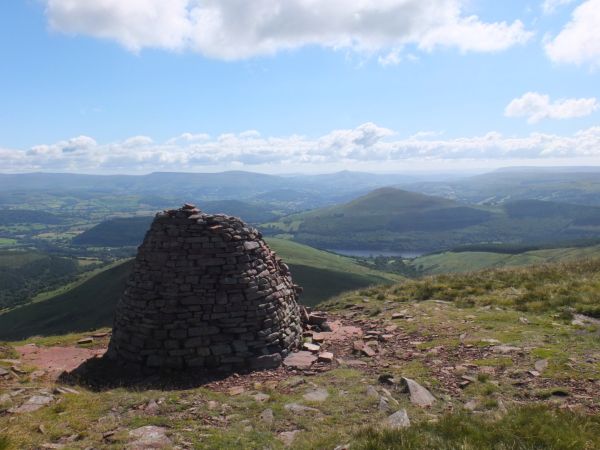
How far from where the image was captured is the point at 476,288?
76.9 ft

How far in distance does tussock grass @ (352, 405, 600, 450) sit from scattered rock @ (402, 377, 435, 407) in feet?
7.59

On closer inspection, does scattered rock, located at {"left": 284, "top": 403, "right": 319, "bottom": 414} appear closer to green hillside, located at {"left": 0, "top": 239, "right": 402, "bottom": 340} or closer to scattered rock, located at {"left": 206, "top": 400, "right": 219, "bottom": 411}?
scattered rock, located at {"left": 206, "top": 400, "right": 219, "bottom": 411}

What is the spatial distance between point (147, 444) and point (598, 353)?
1268cm

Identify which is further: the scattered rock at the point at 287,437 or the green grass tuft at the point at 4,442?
the scattered rock at the point at 287,437

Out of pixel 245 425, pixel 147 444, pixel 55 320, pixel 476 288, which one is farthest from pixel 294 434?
pixel 55 320

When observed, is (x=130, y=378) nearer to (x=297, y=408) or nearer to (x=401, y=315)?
(x=297, y=408)

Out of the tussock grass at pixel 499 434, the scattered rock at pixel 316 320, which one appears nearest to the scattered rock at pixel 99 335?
the scattered rock at pixel 316 320

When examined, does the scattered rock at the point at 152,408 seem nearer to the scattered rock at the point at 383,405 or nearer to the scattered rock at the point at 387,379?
the scattered rock at the point at 383,405

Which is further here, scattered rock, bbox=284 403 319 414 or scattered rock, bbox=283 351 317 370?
scattered rock, bbox=283 351 317 370

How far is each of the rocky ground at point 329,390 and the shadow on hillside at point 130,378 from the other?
11 cm

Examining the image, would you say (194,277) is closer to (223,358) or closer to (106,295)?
(223,358)

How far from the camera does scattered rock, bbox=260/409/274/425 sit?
9790 mm

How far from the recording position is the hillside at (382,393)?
7906mm

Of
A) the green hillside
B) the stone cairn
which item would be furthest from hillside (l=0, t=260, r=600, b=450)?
the green hillside
